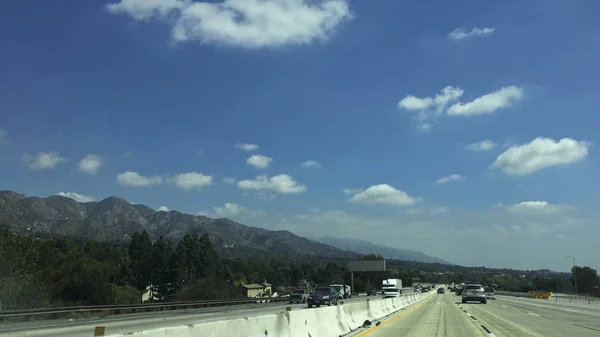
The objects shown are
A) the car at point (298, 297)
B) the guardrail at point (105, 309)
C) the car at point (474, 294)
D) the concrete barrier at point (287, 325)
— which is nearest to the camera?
the concrete barrier at point (287, 325)

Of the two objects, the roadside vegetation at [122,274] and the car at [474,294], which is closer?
the roadside vegetation at [122,274]

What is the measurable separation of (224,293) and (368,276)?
11006 centimetres

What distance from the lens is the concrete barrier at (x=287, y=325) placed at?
8402 millimetres

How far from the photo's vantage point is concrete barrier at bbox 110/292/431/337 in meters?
8.40

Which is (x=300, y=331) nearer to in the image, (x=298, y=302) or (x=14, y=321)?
(x=14, y=321)

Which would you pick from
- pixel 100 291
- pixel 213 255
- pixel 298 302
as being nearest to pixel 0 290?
pixel 100 291

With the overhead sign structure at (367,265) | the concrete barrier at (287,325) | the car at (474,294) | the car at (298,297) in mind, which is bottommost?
the car at (298,297)

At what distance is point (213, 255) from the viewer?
146125 mm

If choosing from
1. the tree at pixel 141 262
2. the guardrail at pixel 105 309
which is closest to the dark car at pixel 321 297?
the guardrail at pixel 105 309

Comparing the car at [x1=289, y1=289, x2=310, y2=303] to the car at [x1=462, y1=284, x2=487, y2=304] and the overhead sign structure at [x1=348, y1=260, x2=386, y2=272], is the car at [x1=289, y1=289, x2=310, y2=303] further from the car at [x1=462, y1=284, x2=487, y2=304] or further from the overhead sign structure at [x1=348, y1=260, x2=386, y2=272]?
the overhead sign structure at [x1=348, y1=260, x2=386, y2=272]

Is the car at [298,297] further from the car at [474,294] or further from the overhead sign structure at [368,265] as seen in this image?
the overhead sign structure at [368,265]

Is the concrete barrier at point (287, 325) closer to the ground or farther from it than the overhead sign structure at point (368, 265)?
closer to the ground

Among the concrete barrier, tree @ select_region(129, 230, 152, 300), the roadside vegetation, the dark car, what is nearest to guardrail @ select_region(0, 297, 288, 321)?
the roadside vegetation

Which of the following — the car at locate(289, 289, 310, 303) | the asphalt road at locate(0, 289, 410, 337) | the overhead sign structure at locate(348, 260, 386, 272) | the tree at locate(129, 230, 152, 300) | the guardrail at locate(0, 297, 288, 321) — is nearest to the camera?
the asphalt road at locate(0, 289, 410, 337)
